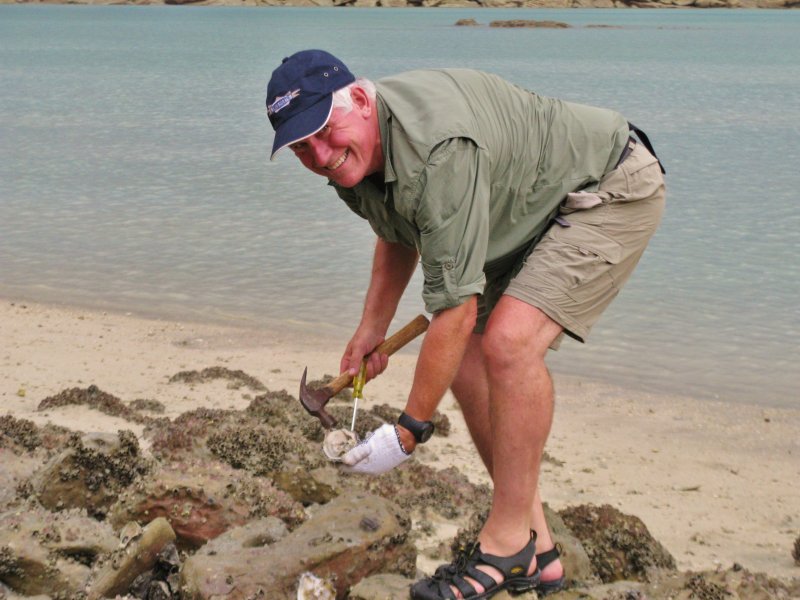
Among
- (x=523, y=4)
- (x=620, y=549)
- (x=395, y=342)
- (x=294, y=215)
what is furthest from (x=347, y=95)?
(x=523, y=4)

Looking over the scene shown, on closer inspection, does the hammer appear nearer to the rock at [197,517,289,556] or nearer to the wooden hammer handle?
the wooden hammer handle

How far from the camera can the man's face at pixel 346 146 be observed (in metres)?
3.66

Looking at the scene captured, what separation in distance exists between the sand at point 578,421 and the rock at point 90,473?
152 cm

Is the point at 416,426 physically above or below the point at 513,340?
below

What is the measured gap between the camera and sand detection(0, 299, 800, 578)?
19.6 ft

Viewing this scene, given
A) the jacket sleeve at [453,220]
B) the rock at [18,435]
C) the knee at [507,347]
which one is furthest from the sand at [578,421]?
the jacket sleeve at [453,220]

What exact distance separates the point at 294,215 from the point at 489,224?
10.9 meters

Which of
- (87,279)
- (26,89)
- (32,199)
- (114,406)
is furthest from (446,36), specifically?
(114,406)

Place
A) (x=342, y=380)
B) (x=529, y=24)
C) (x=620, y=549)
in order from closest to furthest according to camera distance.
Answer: (x=342, y=380)
(x=620, y=549)
(x=529, y=24)

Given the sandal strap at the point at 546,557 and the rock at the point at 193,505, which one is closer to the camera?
the sandal strap at the point at 546,557

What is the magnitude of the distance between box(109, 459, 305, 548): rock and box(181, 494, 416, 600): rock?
32 cm

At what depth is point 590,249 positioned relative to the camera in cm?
403

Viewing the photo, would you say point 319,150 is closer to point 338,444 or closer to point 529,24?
point 338,444

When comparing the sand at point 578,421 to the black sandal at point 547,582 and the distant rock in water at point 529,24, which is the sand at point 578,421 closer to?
the black sandal at point 547,582
